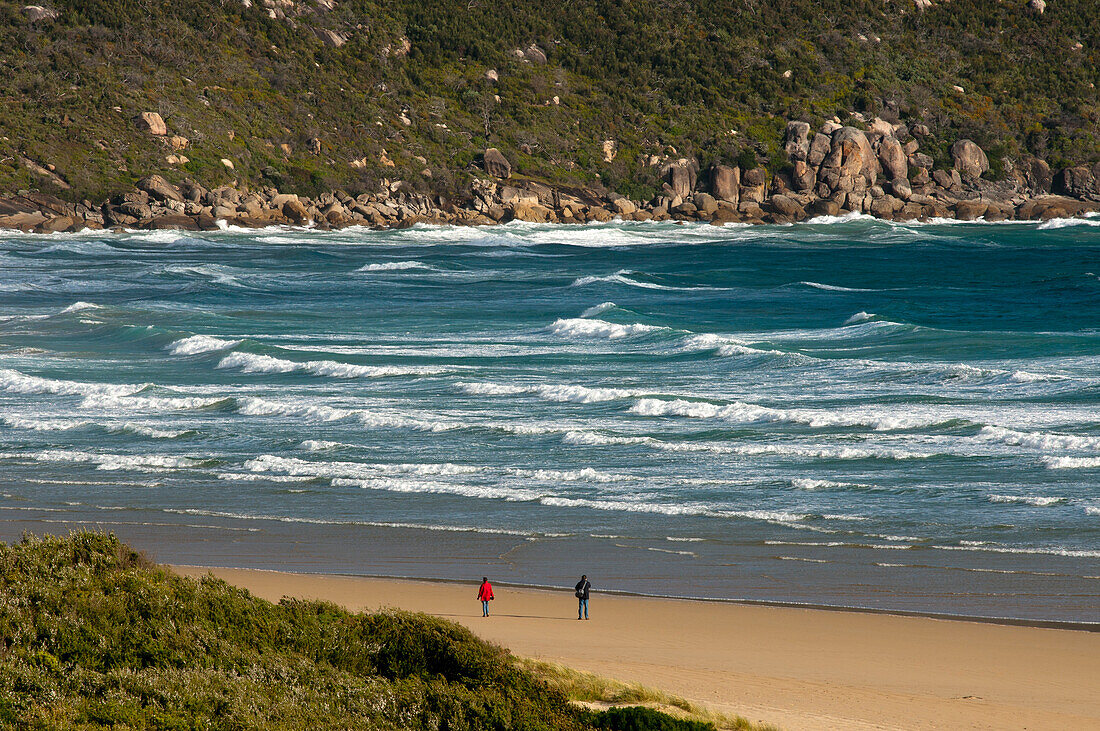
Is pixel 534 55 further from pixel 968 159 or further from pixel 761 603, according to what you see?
pixel 761 603

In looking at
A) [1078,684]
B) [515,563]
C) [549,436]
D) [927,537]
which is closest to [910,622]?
[1078,684]

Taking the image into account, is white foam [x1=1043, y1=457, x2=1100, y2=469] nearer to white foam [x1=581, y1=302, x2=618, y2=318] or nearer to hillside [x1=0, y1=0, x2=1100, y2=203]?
white foam [x1=581, y1=302, x2=618, y2=318]

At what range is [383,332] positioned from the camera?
36875 mm

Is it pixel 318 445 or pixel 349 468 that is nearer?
pixel 349 468

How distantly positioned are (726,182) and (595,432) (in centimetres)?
7755

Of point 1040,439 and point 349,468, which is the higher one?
point 1040,439

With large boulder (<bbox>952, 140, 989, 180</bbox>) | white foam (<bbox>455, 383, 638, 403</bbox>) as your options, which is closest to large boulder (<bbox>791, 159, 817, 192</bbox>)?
large boulder (<bbox>952, 140, 989, 180</bbox>)

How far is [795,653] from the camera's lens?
10.8 m

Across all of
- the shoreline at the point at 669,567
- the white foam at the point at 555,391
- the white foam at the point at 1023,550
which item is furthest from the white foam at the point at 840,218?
the shoreline at the point at 669,567

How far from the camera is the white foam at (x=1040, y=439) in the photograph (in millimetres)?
19250

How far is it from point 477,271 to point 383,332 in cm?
2007

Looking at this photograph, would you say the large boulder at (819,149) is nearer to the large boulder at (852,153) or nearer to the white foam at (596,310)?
the large boulder at (852,153)

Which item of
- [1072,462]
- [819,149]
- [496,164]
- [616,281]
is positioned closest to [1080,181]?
[819,149]

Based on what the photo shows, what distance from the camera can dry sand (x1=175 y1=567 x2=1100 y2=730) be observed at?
29.4 ft
